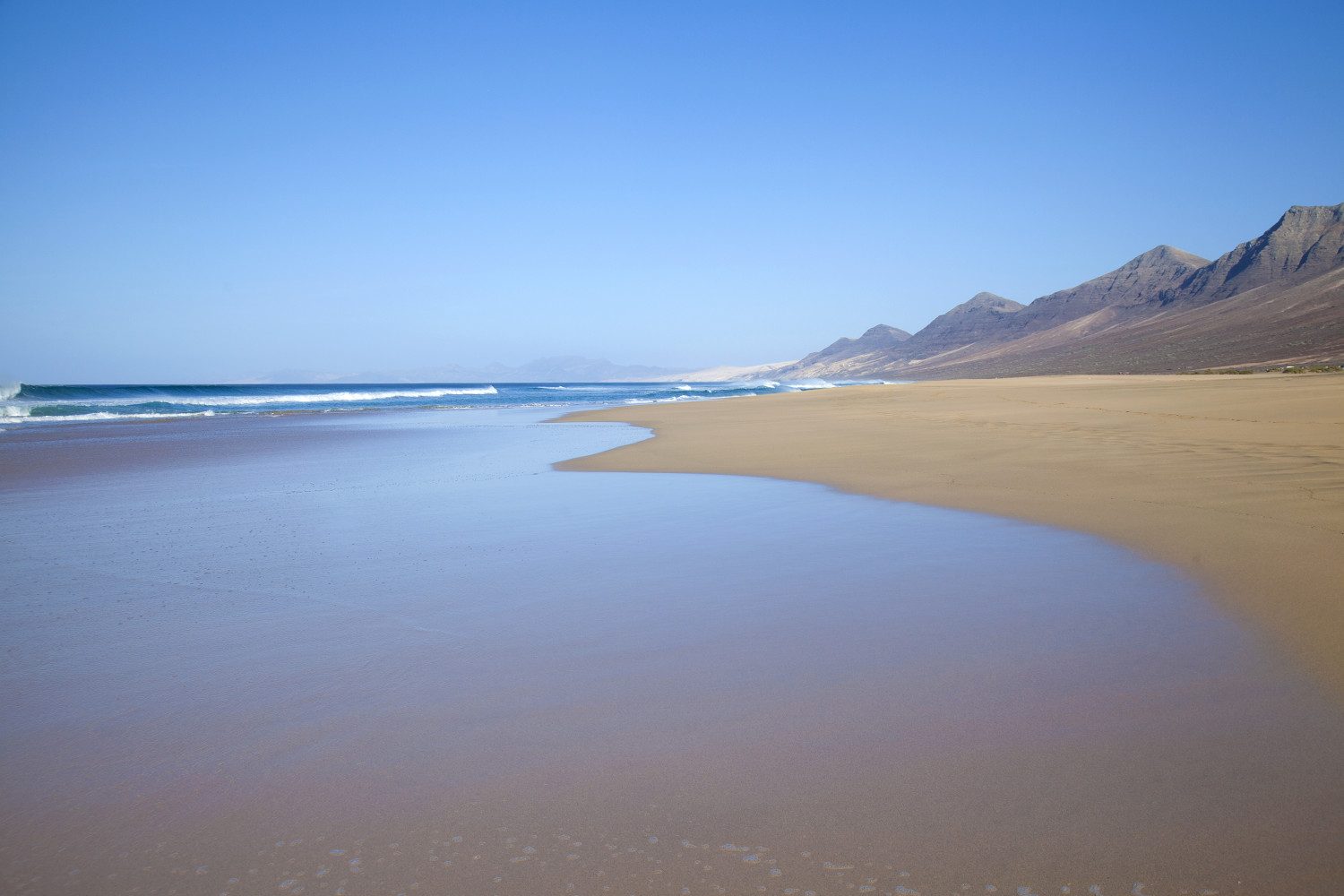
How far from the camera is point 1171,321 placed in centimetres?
7656

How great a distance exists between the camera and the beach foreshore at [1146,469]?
3701 mm

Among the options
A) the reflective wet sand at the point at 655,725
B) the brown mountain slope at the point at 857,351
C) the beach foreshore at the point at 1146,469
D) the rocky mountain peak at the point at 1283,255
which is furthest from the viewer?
the brown mountain slope at the point at 857,351

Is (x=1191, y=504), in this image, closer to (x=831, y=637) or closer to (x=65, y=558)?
(x=831, y=637)

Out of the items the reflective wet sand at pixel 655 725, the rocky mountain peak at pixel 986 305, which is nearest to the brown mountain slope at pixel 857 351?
the rocky mountain peak at pixel 986 305

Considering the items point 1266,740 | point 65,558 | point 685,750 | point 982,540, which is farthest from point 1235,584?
point 65,558

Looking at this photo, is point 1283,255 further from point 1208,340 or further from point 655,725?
point 655,725

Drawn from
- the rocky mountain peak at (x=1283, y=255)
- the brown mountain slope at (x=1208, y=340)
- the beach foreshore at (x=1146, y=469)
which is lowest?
the beach foreshore at (x=1146, y=469)

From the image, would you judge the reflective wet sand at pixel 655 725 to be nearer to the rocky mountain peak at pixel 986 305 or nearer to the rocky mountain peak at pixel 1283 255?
the rocky mountain peak at pixel 1283 255

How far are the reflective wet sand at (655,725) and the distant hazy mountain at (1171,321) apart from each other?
1763 inches

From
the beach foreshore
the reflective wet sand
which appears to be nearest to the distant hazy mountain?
the beach foreshore

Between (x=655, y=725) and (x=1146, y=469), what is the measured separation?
6.49m

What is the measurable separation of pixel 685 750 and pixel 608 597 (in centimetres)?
159

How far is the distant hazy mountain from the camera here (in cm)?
5116

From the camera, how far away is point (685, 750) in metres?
2.22
